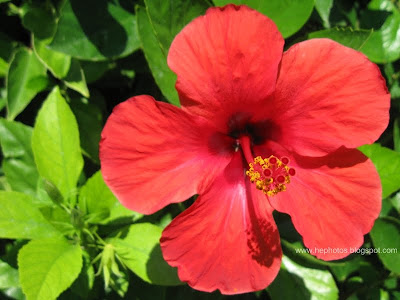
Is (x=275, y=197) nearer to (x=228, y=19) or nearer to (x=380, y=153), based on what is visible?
(x=380, y=153)

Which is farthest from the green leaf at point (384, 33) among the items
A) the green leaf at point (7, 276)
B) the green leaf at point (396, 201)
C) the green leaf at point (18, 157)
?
the green leaf at point (7, 276)

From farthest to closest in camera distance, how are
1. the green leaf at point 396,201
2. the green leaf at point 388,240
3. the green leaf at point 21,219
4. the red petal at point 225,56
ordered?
1. the green leaf at point 396,201
2. the green leaf at point 388,240
3. the green leaf at point 21,219
4. the red petal at point 225,56

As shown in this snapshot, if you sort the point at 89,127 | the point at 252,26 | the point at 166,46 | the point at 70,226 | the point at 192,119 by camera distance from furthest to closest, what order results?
the point at 89,127
the point at 70,226
the point at 166,46
the point at 192,119
the point at 252,26

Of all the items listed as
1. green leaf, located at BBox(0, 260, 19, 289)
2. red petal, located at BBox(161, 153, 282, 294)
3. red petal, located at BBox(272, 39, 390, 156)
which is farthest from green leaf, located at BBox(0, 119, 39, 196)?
red petal, located at BBox(272, 39, 390, 156)

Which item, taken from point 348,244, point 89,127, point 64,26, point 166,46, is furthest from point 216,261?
point 64,26

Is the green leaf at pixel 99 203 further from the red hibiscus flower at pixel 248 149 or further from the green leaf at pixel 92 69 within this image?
the green leaf at pixel 92 69
